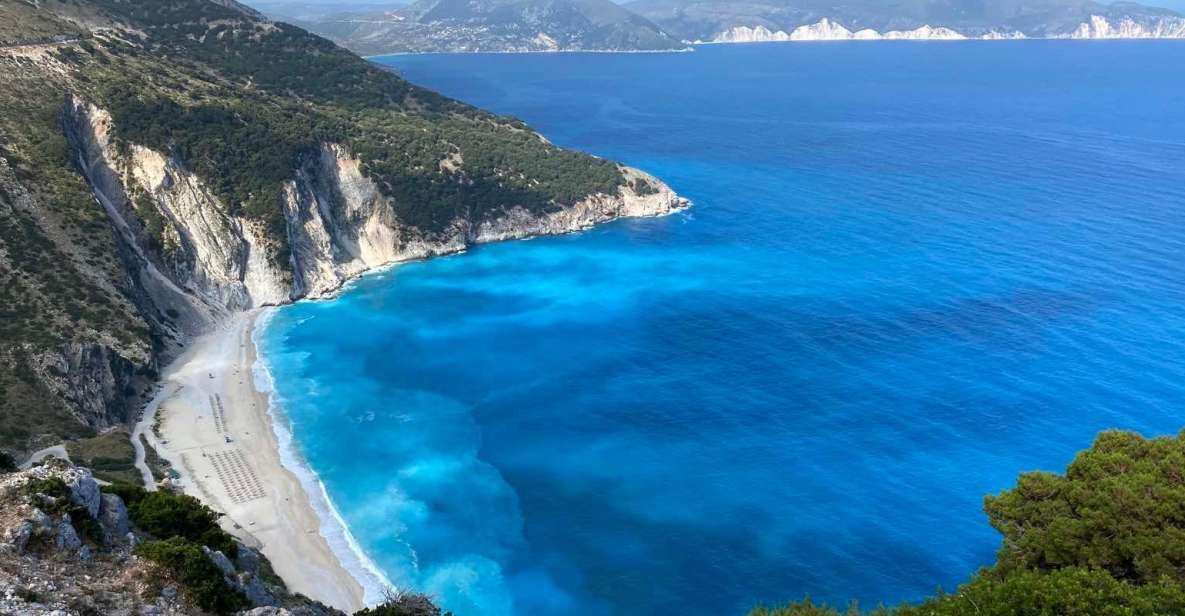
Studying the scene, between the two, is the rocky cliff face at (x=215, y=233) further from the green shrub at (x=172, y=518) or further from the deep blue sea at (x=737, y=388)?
the green shrub at (x=172, y=518)

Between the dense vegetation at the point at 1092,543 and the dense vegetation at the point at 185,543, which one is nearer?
the dense vegetation at the point at 1092,543

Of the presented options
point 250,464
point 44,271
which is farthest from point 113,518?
point 44,271

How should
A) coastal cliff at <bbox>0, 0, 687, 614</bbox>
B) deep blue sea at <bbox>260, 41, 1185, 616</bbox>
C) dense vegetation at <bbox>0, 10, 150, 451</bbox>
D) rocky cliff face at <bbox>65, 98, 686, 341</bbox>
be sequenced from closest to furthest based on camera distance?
deep blue sea at <bbox>260, 41, 1185, 616</bbox> < dense vegetation at <bbox>0, 10, 150, 451</bbox> < coastal cliff at <bbox>0, 0, 687, 614</bbox> < rocky cliff face at <bbox>65, 98, 686, 341</bbox>

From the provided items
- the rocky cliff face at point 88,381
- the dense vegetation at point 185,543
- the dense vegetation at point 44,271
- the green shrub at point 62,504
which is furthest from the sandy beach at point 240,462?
the green shrub at point 62,504

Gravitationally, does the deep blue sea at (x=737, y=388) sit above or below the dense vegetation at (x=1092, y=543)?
below

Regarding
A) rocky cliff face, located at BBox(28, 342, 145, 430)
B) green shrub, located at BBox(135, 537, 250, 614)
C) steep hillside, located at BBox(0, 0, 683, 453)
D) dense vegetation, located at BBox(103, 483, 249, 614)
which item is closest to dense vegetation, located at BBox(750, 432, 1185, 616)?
green shrub, located at BBox(135, 537, 250, 614)

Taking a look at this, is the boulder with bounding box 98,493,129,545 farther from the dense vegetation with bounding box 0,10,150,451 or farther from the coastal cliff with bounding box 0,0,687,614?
the dense vegetation with bounding box 0,10,150,451
